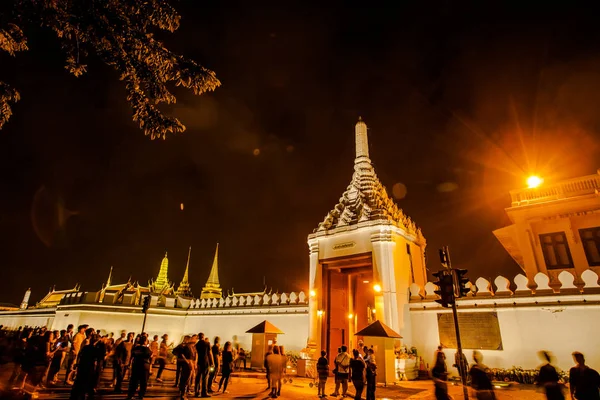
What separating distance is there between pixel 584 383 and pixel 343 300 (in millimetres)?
14042

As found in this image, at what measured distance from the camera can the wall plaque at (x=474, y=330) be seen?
13.4 m

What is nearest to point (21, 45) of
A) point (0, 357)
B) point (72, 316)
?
point (0, 357)

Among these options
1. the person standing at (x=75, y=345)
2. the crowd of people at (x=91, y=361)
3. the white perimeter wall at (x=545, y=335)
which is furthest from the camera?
the white perimeter wall at (x=545, y=335)

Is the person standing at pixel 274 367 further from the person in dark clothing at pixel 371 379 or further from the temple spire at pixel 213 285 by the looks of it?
the temple spire at pixel 213 285

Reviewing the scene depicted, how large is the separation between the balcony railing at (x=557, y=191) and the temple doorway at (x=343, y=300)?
893 cm

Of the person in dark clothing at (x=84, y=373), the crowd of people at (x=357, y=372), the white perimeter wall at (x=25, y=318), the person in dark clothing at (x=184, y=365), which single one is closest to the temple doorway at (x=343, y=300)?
the crowd of people at (x=357, y=372)

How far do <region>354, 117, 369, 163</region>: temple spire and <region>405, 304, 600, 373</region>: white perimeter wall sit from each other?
11823 millimetres

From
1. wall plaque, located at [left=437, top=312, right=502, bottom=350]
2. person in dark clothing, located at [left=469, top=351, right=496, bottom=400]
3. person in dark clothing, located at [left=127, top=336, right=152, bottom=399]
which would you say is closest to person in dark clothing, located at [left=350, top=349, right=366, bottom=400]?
person in dark clothing, located at [left=469, top=351, right=496, bottom=400]

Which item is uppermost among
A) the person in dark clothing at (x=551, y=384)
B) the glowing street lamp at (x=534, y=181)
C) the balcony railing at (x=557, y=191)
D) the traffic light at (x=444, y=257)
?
the glowing street lamp at (x=534, y=181)

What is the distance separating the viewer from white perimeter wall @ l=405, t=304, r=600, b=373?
11.6 metres

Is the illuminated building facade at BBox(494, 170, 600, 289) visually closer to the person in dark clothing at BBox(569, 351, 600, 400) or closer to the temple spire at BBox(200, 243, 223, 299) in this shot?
the person in dark clothing at BBox(569, 351, 600, 400)

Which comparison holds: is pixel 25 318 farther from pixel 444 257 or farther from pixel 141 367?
pixel 444 257

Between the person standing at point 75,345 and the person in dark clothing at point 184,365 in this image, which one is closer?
the person in dark clothing at point 184,365

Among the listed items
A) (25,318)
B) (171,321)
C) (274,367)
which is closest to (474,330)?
(274,367)
